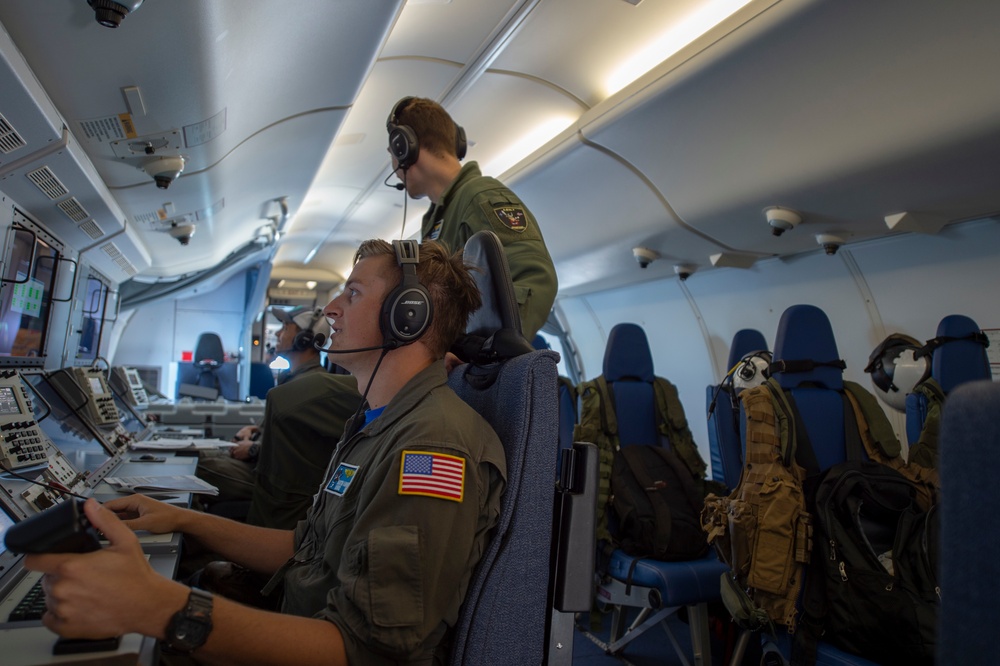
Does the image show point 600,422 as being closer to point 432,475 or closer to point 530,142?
point 530,142

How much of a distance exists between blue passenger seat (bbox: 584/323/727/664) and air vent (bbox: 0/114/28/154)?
10.9 ft

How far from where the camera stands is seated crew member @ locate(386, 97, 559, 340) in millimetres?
2107

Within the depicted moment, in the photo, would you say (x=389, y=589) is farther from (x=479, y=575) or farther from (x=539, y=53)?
(x=539, y=53)

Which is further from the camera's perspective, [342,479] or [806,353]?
[806,353]

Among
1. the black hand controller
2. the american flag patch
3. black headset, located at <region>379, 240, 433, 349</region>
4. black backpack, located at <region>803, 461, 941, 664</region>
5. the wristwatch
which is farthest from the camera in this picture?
black backpack, located at <region>803, 461, 941, 664</region>

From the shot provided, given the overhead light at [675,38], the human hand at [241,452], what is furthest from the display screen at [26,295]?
the overhead light at [675,38]

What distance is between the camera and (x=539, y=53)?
15.1ft

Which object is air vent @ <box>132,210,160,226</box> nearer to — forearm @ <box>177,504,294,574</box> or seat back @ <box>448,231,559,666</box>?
forearm @ <box>177,504,294,574</box>

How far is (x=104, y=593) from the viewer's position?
1.03 meters

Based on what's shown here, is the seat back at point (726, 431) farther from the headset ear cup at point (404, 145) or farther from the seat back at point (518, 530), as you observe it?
the seat back at point (518, 530)

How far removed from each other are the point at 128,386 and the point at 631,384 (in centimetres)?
422

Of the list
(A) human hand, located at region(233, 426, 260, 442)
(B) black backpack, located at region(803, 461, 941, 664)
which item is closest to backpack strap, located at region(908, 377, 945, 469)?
(B) black backpack, located at region(803, 461, 941, 664)

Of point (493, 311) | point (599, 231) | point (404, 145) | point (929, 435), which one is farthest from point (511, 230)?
point (599, 231)

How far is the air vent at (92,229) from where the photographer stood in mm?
3891
